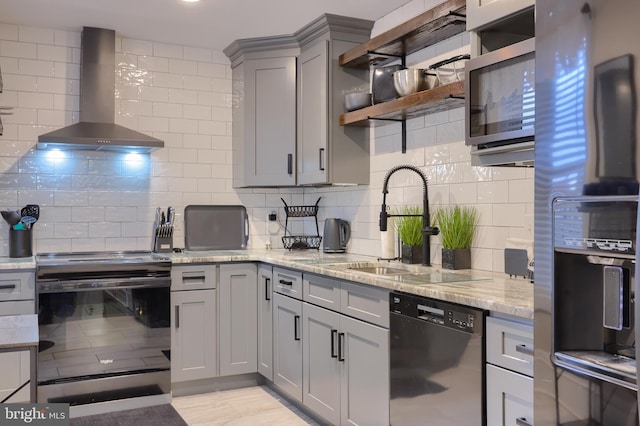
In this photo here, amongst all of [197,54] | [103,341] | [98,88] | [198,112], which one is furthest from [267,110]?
[103,341]

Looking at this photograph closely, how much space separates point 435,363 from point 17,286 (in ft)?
8.21

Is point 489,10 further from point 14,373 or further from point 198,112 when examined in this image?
point 14,373

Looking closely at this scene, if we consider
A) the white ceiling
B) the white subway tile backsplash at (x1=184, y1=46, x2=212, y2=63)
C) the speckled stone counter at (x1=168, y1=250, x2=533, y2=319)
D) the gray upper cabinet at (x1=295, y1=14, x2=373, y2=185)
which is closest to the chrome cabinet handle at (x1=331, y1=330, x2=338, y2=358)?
the speckled stone counter at (x1=168, y1=250, x2=533, y2=319)

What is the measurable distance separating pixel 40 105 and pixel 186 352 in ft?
6.59

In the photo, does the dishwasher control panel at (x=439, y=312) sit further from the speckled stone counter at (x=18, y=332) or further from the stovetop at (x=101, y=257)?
the stovetop at (x=101, y=257)

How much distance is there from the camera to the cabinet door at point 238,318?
3963mm

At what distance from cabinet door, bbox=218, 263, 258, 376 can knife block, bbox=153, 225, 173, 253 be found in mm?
607

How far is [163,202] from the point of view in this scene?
4.48m

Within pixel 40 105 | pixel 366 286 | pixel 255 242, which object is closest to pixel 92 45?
pixel 40 105

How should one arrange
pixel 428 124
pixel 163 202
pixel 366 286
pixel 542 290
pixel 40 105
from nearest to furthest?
pixel 542 290 < pixel 366 286 < pixel 428 124 < pixel 40 105 < pixel 163 202

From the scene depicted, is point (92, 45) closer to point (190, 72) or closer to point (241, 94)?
point (190, 72)

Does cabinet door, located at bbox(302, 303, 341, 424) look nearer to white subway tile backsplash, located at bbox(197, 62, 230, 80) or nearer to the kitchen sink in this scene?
the kitchen sink

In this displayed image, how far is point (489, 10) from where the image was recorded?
7.79ft

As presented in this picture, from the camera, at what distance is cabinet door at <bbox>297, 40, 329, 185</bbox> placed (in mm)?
3939
